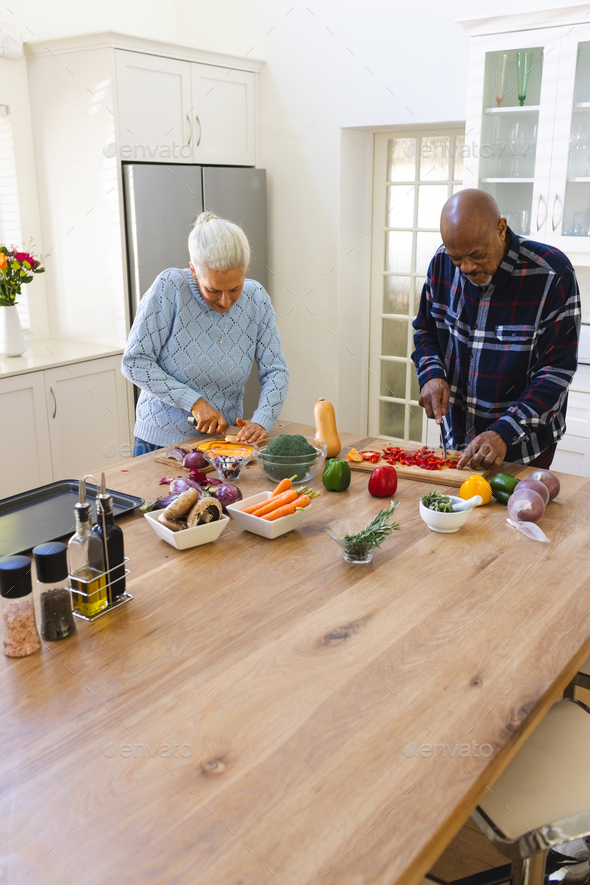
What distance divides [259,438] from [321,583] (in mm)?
848

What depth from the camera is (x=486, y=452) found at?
2021 millimetres

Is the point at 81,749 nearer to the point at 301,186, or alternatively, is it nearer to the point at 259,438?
the point at 259,438

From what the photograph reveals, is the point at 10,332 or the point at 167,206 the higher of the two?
the point at 167,206

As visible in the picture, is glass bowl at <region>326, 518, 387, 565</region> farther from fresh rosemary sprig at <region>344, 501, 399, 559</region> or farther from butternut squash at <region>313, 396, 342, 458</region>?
butternut squash at <region>313, 396, 342, 458</region>

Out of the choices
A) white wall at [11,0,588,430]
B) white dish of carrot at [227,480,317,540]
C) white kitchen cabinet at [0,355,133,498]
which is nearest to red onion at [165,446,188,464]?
white dish of carrot at [227,480,317,540]

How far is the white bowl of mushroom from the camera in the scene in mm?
1624

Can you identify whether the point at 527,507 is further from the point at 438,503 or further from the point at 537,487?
the point at 438,503

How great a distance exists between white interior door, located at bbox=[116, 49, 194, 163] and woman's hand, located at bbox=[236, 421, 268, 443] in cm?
198

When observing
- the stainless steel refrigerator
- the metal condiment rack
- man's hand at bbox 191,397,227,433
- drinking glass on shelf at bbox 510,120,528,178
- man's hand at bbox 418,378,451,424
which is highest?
drinking glass on shelf at bbox 510,120,528,178

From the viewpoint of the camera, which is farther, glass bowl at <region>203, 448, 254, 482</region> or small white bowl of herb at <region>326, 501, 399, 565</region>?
glass bowl at <region>203, 448, 254, 482</region>

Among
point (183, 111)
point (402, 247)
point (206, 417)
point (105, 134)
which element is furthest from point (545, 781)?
Answer: point (183, 111)

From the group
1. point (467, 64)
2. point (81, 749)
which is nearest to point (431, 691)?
point (81, 749)

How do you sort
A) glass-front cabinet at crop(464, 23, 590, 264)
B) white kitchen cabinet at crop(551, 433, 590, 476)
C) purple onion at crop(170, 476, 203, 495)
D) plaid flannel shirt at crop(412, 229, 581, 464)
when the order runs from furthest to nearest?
white kitchen cabinet at crop(551, 433, 590, 476), glass-front cabinet at crop(464, 23, 590, 264), plaid flannel shirt at crop(412, 229, 581, 464), purple onion at crop(170, 476, 203, 495)

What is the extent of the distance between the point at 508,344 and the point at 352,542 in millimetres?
968
